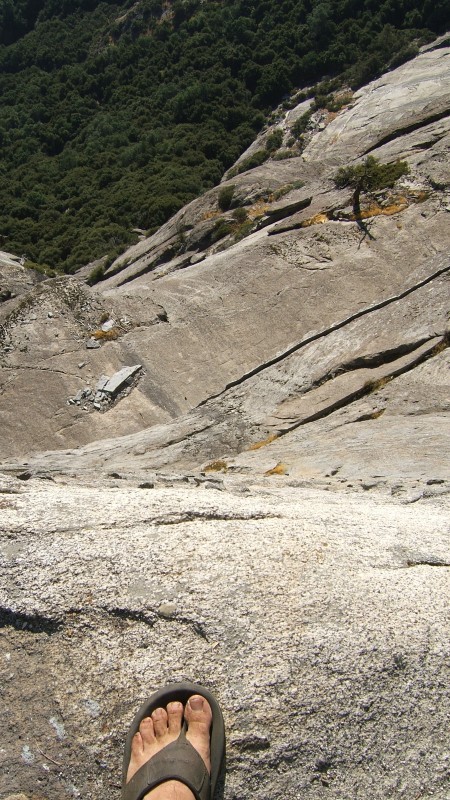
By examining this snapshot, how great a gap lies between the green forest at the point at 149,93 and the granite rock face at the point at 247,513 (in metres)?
24.7

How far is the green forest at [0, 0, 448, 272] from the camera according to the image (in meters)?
48.6

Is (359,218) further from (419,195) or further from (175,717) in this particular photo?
(175,717)

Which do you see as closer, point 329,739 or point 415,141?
point 329,739

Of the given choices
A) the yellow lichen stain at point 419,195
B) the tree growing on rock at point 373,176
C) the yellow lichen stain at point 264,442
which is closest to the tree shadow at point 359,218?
the tree growing on rock at point 373,176

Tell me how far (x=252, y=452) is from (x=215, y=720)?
674cm

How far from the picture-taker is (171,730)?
14.1ft

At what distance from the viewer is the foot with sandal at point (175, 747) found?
397cm

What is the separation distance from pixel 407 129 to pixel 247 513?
23790mm

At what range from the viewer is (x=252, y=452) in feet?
35.6

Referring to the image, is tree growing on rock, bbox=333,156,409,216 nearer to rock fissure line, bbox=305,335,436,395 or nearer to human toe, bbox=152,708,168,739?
rock fissure line, bbox=305,335,436,395

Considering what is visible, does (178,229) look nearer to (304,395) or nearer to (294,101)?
(304,395)

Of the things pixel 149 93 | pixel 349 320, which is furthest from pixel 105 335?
pixel 149 93

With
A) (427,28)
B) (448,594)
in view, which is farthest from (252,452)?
(427,28)

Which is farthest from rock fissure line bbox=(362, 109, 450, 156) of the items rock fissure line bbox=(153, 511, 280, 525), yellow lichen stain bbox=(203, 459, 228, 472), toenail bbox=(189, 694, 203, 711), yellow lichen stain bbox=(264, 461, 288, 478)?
toenail bbox=(189, 694, 203, 711)
